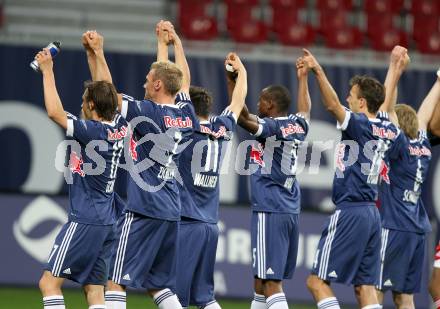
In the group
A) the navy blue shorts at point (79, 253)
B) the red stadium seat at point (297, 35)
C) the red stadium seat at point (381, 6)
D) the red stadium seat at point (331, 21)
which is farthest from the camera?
the red stadium seat at point (381, 6)

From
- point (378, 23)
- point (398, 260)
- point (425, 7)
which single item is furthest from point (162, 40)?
point (425, 7)

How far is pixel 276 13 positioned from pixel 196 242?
809 centimetres

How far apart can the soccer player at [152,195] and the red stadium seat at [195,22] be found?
762 centimetres

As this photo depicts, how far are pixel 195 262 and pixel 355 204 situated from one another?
1460mm

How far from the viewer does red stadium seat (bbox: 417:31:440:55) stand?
54.0 feet

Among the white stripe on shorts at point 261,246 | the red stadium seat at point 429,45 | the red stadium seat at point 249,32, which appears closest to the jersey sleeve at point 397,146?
the white stripe on shorts at point 261,246

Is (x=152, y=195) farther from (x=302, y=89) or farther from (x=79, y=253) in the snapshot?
(x=302, y=89)

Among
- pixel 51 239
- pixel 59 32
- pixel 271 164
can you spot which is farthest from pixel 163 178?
pixel 59 32

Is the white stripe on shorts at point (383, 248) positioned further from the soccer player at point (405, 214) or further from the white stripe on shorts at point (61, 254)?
the white stripe on shorts at point (61, 254)

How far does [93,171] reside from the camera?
25.3ft

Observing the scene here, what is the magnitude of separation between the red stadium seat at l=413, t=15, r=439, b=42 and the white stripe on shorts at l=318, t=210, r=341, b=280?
339 inches

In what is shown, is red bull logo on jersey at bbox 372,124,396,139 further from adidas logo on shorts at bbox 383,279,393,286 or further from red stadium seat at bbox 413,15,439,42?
red stadium seat at bbox 413,15,439,42

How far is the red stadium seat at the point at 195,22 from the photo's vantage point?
15562 mm

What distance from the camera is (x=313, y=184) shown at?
13078 millimetres
